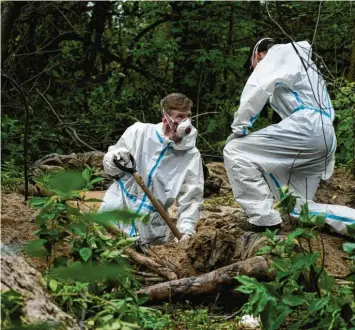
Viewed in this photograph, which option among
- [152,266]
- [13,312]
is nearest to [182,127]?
[152,266]

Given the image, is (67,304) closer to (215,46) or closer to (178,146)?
(178,146)

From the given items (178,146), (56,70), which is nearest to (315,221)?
(178,146)

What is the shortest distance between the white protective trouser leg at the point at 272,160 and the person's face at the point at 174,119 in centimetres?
69

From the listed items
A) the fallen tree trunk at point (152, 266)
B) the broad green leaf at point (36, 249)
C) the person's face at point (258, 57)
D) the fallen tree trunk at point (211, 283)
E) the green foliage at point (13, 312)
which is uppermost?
the person's face at point (258, 57)

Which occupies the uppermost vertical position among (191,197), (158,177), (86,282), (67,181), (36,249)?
(67,181)

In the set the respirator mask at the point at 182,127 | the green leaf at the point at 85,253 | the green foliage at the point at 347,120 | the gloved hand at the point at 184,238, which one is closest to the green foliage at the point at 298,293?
the green leaf at the point at 85,253

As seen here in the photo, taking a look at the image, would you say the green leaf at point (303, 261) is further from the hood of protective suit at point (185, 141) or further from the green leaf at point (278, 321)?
the hood of protective suit at point (185, 141)

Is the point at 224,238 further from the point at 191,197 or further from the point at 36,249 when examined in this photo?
the point at 36,249

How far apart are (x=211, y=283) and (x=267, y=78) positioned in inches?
105

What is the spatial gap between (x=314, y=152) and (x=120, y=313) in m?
3.88

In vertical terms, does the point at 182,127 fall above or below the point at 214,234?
above

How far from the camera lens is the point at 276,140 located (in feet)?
21.5

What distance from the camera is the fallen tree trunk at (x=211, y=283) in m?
4.05

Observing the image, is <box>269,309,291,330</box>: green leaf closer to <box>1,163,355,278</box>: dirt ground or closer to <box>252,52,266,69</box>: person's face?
<box>1,163,355,278</box>: dirt ground
